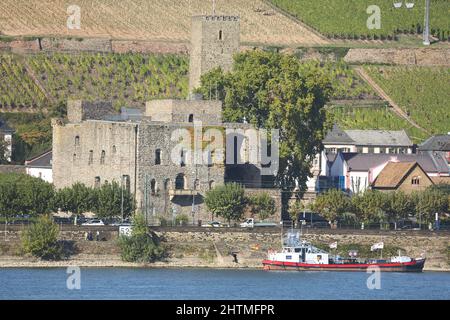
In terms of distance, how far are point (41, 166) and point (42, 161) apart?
0.86m

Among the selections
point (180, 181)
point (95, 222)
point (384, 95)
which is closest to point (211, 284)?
point (95, 222)

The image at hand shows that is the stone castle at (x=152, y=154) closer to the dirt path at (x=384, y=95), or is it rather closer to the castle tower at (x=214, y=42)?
the castle tower at (x=214, y=42)

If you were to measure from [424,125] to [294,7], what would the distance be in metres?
31.6

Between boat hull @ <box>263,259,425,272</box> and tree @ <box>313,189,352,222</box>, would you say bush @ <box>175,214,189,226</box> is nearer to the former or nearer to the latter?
boat hull @ <box>263,259,425,272</box>

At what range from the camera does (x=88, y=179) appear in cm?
10344

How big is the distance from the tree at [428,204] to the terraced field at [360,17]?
219ft

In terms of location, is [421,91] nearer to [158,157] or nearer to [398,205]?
[398,205]

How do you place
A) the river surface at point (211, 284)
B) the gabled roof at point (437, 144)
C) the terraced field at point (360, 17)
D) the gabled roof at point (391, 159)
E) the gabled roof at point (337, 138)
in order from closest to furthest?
the river surface at point (211, 284) < the gabled roof at point (391, 159) < the gabled roof at point (437, 144) < the gabled roof at point (337, 138) < the terraced field at point (360, 17)

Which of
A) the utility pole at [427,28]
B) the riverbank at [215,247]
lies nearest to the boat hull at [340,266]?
the riverbank at [215,247]

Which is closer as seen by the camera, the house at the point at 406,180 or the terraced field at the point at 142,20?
the house at the point at 406,180

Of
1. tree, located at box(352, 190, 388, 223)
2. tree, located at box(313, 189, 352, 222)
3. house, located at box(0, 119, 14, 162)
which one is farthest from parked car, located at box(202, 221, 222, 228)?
house, located at box(0, 119, 14, 162)

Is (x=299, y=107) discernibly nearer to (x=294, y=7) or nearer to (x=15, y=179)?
(x=15, y=179)

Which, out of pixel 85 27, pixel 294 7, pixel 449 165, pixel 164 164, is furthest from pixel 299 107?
pixel 294 7

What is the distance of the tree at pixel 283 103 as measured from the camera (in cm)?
10775
